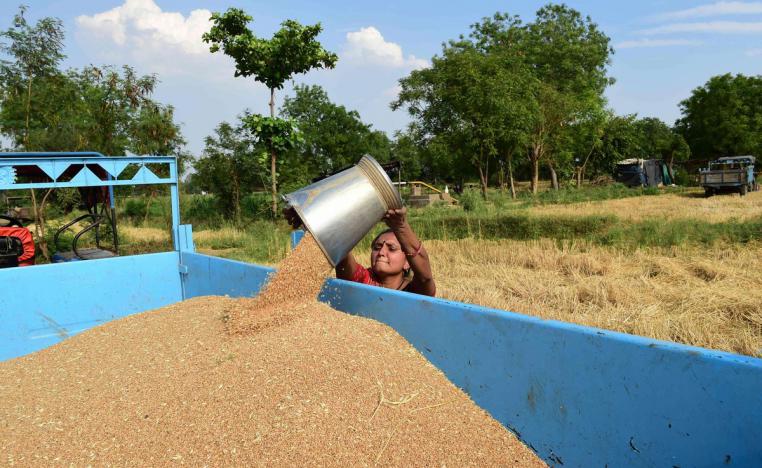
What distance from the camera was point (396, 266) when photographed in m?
3.17

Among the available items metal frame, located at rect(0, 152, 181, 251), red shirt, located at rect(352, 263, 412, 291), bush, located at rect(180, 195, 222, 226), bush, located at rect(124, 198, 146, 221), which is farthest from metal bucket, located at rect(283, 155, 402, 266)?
bush, located at rect(124, 198, 146, 221)

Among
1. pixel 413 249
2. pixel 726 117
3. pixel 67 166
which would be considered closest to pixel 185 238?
pixel 67 166

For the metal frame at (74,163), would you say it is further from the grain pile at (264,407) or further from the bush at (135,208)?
the bush at (135,208)

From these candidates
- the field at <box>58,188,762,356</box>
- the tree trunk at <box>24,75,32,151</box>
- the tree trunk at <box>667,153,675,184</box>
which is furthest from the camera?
the tree trunk at <box>667,153,675,184</box>

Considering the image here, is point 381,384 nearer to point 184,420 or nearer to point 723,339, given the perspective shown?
point 184,420

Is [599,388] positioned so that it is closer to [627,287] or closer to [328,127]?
[627,287]

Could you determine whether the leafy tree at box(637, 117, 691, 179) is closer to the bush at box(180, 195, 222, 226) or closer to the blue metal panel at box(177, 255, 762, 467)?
the bush at box(180, 195, 222, 226)

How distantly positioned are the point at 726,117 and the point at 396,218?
42.7m

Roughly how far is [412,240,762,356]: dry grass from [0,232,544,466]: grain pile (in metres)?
2.65

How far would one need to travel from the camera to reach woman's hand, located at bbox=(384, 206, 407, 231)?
8.55 feet

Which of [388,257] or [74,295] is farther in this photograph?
[74,295]

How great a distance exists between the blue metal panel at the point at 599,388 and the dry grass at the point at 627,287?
8.17 ft

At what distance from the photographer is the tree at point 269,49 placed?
11852mm

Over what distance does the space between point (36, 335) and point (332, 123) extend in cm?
3465
